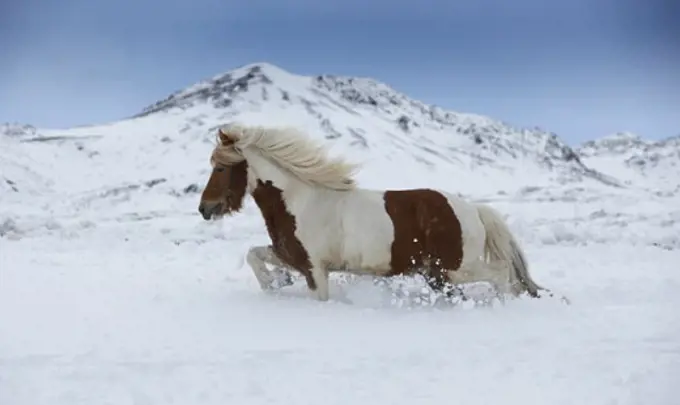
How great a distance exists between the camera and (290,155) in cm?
455

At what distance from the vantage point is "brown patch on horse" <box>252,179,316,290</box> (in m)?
4.35

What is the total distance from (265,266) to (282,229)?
0.36 meters

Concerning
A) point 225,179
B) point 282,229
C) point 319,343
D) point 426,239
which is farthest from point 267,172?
point 319,343

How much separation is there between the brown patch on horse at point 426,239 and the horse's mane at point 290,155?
46 cm

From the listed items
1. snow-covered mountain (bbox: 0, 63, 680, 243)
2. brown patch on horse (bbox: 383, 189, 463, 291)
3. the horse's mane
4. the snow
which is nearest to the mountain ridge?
snow-covered mountain (bbox: 0, 63, 680, 243)

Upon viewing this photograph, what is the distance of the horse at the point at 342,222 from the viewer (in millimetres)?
4258

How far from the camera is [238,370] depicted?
2.68 meters

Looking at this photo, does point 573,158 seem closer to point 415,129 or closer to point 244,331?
point 415,129

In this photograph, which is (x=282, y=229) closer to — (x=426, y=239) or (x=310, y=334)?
(x=426, y=239)

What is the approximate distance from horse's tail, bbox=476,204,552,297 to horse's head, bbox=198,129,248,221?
5.63ft

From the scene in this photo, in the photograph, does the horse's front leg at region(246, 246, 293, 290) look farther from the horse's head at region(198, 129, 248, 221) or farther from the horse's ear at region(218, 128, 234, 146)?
the horse's ear at region(218, 128, 234, 146)

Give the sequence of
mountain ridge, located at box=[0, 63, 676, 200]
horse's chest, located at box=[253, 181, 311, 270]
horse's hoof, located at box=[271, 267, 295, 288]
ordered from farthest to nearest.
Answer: mountain ridge, located at box=[0, 63, 676, 200] < horse's hoof, located at box=[271, 267, 295, 288] < horse's chest, located at box=[253, 181, 311, 270]

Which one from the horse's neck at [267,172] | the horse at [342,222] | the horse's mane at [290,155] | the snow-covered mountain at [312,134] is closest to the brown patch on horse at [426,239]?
the horse at [342,222]

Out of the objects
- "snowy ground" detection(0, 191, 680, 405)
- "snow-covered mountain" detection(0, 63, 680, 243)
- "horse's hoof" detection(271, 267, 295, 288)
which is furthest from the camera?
"snow-covered mountain" detection(0, 63, 680, 243)
